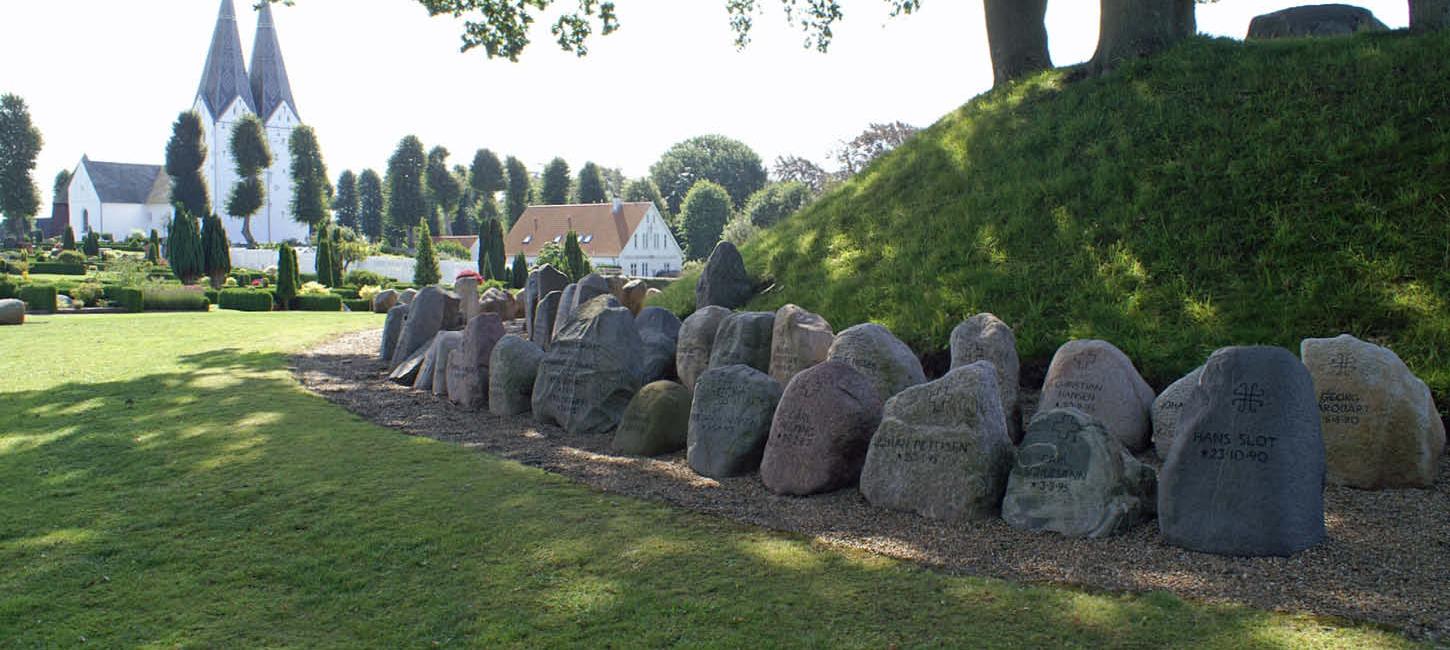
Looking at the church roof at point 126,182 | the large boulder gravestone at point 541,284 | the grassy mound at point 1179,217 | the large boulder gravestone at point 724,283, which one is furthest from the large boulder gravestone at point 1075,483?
the church roof at point 126,182

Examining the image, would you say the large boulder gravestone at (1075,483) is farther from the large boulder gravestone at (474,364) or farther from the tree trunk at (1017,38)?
the tree trunk at (1017,38)

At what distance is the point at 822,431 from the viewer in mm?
7629

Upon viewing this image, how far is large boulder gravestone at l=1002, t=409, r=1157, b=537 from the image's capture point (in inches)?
253

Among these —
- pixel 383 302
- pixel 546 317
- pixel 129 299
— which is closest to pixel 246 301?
pixel 129 299

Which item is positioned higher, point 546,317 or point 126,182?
point 126,182

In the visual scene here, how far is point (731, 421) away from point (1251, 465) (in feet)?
13.1

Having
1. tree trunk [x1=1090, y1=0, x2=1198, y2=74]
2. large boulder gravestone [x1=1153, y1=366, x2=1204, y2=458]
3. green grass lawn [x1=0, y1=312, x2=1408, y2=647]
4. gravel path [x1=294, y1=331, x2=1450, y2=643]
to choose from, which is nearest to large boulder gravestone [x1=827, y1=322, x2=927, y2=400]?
gravel path [x1=294, y1=331, x2=1450, y2=643]

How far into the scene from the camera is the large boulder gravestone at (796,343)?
10.3m

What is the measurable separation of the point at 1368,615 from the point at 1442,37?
12.7 meters

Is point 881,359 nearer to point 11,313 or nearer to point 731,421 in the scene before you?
point 731,421

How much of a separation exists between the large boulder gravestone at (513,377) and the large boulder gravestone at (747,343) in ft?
6.94

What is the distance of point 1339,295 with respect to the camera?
10.0 metres

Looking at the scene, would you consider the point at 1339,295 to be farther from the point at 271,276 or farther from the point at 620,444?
the point at 271,276

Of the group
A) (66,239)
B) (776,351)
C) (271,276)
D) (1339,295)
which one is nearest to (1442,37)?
(1339,295)
